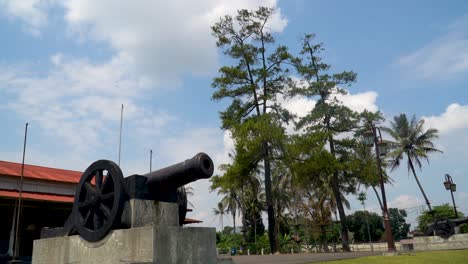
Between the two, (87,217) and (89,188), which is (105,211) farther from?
(89,188)

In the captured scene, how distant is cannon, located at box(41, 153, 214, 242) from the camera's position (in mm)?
6598

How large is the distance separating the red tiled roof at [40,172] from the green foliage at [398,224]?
53.9 metres

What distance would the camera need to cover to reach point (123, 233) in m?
6.45

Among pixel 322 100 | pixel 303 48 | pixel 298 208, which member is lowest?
pixel 298 208

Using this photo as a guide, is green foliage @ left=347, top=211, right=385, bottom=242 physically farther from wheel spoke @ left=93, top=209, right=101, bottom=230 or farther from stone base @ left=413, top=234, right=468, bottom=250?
wheel spoke @ left=93, top=209, right=101, bottom=230

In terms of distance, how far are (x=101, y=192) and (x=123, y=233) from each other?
1.15 meters

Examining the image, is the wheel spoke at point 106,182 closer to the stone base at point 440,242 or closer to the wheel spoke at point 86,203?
the wheel spoke at point 86,203

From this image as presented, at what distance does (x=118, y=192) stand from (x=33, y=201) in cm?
1628

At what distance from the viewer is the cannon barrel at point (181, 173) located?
6.46 meters

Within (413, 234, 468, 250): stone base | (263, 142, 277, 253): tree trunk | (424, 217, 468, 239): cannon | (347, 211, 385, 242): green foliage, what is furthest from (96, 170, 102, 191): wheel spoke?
(347, 211, 385, 242): green foliage

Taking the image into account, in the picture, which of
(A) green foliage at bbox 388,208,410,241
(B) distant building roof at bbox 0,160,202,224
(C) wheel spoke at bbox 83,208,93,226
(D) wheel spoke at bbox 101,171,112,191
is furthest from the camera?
(A) green foliage at bbox 388,208,410,241

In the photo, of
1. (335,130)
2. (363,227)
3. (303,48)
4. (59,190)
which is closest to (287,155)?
(335,130)

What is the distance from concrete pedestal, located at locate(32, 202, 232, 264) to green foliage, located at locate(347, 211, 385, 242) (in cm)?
5559

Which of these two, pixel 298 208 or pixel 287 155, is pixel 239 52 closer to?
pixel 287 155
